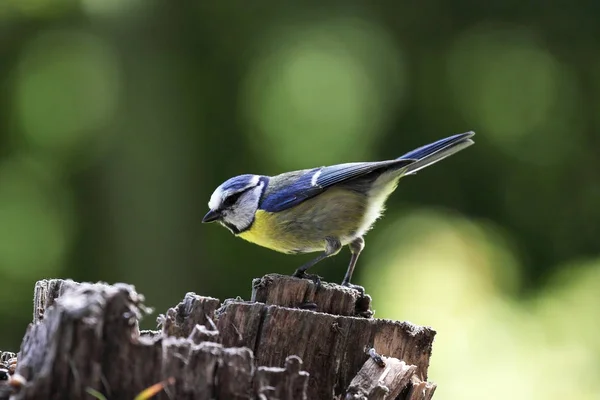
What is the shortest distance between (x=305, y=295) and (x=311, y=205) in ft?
4.25

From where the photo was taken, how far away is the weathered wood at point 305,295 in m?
2.74

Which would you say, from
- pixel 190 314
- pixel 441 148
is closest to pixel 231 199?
pixel 441 148

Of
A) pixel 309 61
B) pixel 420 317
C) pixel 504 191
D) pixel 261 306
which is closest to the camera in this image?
pixel 261 306

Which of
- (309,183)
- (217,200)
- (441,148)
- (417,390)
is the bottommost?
(417,390)

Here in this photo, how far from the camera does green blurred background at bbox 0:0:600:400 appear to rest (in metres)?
6.89

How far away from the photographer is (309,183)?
4.07m

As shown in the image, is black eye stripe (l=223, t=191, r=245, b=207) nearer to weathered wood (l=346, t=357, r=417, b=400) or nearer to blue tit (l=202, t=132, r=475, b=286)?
blue tit (l=202, t=132, r=475, b=286)

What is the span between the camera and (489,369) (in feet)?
17.1

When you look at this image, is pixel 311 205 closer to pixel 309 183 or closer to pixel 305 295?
pixel 309 183

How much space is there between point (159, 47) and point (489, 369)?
14.8 feet

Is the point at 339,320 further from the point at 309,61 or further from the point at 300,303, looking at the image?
the point at 309,61

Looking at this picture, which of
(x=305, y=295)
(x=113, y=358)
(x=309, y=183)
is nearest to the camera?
(x=113, y=358)

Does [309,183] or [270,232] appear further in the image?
[309,183]

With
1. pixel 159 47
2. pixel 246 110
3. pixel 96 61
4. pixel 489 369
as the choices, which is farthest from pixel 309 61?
pixel 489 369
